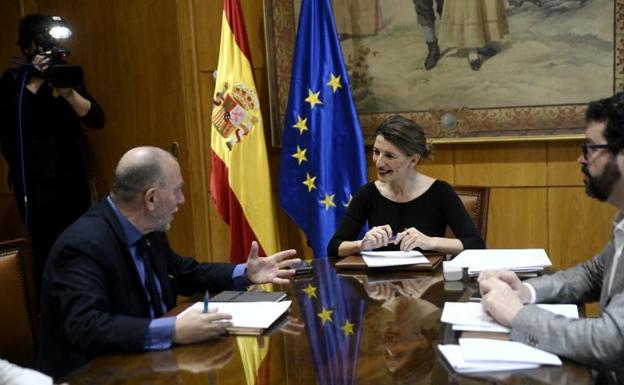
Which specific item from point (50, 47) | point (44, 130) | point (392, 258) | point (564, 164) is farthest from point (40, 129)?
point (564, 164)

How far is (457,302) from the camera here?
72.9 inches

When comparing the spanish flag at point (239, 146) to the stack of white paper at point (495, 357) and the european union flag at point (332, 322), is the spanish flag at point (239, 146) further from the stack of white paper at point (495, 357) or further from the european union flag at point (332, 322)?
the stack of white paper at point (495, 357)

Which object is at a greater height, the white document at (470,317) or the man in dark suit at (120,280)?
the man in dark suit at (120,280)

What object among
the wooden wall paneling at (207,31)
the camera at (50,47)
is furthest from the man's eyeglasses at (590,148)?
the wooden wall paneling at (207,31)

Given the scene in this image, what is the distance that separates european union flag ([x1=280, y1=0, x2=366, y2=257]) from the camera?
12.3 feet

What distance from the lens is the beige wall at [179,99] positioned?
3.77m

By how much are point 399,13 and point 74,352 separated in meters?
2.75

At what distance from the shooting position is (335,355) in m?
1.52

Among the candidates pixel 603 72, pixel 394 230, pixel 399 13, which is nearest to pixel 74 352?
pixel 394 230

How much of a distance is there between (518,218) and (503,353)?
2492 mm

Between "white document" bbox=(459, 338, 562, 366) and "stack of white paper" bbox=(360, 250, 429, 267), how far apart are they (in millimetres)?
841

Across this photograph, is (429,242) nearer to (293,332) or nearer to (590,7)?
(293,332)

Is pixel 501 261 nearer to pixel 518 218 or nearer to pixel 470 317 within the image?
pixel 470 317

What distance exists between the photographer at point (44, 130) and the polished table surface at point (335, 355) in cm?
217
